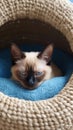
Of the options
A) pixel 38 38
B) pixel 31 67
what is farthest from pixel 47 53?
pixel 38 38

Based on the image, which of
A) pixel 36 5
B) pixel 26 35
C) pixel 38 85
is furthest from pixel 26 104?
pixel 26 35

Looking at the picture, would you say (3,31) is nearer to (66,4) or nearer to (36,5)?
(36,5)

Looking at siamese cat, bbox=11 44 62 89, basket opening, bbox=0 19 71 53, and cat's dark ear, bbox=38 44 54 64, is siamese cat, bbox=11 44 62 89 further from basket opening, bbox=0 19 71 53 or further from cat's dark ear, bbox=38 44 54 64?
basket opening, bbox=0 19 71 53

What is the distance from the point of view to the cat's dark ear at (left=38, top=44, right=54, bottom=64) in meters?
1.40

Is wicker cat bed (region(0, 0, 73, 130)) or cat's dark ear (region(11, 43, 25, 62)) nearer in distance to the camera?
wicker cat bed (region(0, 0, 73, 130))

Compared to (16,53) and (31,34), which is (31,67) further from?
(31,34)

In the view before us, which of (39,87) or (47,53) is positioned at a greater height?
(47,53)

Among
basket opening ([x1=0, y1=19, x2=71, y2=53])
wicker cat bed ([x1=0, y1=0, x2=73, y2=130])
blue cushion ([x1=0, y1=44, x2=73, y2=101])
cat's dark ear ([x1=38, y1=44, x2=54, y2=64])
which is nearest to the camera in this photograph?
wicker cat bed ([x1=0, y1=0, x2=73, y2=130])

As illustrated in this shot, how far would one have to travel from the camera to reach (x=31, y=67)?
1.42m

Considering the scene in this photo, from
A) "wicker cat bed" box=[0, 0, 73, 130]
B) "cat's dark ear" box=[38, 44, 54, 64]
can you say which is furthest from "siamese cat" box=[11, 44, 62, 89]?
"wicker cat bed" box=[0, 0, 73, 130]

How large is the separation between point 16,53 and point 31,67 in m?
0.11

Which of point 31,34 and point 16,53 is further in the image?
point 31,34

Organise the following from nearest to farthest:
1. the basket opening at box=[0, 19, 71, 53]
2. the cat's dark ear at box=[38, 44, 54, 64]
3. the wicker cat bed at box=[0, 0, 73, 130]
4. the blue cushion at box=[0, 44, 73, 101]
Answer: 1. the wicker cat bed at box=[0, 0, 73, 130]
2. the blue cushion at box=[0, 44, 73, 101]
3. the cat's dark ear at box=[38, 44, 54, 64]
4. the basket opening at box=[0, 19, 71, 53]

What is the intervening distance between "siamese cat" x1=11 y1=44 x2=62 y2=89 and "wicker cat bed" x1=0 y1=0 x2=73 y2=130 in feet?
0.48
